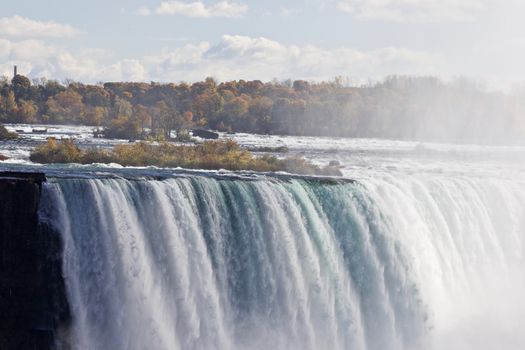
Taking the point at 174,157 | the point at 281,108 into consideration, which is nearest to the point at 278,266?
the point at 174,157

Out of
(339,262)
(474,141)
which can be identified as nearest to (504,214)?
(339,262)

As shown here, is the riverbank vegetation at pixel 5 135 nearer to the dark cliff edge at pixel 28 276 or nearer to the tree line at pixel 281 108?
the tree line at pixel 281 108

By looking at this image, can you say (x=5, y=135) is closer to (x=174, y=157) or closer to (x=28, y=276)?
(x=174, y=157)

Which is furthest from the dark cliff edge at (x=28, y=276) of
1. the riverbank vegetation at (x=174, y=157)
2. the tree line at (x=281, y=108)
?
the tree line at (x=281, y=108)

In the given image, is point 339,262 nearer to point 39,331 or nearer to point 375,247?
point 375,247

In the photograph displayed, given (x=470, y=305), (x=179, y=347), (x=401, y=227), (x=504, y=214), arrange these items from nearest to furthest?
(x=179, y=347) < (x=401, y=227) < (x=470, y=305) < (x=504, y=214)

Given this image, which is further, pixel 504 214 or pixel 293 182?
pixel 504 214
